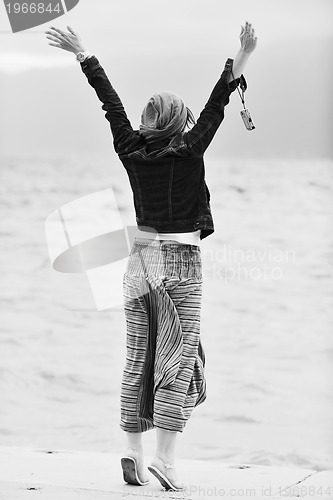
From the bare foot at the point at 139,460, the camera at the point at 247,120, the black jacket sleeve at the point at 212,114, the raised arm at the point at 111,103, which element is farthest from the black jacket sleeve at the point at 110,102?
the bare foot at the point at 139,460

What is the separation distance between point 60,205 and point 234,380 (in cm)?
408

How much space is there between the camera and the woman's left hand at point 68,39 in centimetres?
232

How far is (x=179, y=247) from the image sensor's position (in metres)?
2.25

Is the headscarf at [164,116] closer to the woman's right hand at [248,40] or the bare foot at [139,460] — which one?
the woman's right hand at [248,40]

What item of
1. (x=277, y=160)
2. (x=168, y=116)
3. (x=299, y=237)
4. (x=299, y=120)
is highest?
(x=168, y=116)

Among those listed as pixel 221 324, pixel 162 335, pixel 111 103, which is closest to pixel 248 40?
pixel 111 103

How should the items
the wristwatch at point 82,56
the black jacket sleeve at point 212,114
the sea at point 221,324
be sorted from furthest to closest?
the sea at point 221,324 < the wristwatch at point 82,56 < the black jacket sleeve at point 212,114

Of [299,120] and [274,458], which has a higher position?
[299,120]

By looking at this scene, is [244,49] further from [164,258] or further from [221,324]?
[221,324]

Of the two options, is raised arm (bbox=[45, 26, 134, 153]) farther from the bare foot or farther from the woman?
the bare foot

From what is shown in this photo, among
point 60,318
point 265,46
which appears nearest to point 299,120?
point 265,46

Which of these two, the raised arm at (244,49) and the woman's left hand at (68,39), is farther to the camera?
the woman's left hand at (68,39)

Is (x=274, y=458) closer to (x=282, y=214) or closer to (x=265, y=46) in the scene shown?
(x=265, y=46)

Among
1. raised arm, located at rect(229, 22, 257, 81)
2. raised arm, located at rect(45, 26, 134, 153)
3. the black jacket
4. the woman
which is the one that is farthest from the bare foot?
raised arm, located at rect(229, 22, 257, 81)
